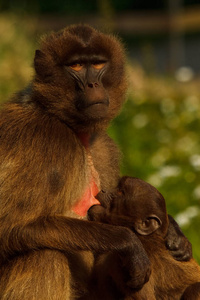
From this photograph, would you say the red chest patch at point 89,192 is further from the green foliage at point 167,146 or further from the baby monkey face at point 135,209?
the green foliage at point 167,146

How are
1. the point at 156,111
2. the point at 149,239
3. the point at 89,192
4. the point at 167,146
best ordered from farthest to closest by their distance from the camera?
the point at 156,111 < the point at 167,146 < the point at 89,192 < the point at 149,239

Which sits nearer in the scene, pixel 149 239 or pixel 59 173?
pixel 59 173

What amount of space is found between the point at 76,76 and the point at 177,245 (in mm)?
1646

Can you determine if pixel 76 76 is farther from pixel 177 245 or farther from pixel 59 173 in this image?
pixel 177 245

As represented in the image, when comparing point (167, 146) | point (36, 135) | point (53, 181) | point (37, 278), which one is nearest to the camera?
point (37, 278)

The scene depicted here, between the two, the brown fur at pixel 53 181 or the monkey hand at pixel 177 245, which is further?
the monkey hand at pixel 177 245

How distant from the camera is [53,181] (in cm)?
502

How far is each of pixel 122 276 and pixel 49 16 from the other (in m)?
21.7

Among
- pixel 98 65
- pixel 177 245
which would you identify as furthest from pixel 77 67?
pixel 177 245

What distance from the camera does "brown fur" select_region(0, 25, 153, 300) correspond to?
4.92 meters

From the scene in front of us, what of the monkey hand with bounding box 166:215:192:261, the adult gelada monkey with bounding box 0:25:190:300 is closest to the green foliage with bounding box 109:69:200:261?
the monkey hand with bounding box 166:215:192:261

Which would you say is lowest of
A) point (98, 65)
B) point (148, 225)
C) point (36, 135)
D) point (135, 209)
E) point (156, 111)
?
point (156, 111)

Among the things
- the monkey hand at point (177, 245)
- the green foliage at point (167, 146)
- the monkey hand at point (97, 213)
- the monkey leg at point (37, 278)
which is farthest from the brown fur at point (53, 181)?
the green foliage at point (167, 146)

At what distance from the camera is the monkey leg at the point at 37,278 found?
489 cm
